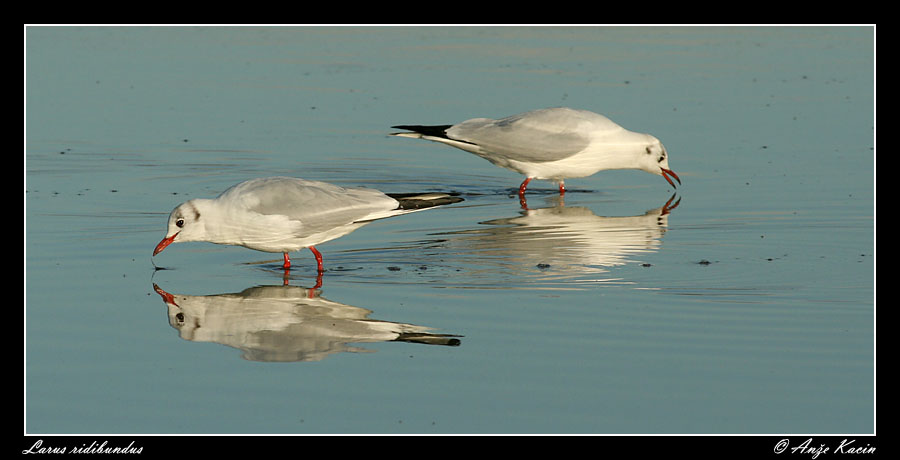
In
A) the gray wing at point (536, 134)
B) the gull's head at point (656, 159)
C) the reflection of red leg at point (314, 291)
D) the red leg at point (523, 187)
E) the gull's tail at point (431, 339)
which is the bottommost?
the gull's tail at point (431, 339)

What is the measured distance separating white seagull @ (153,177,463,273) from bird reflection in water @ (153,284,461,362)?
609 millimetres

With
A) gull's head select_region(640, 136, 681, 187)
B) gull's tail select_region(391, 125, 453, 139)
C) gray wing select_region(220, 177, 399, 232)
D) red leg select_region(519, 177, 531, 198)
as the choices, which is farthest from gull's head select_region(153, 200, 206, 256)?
gull's head select_region(640, 136, 681, 187)

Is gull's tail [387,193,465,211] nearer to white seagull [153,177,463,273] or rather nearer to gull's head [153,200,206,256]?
white seagull [153,177,463,273]

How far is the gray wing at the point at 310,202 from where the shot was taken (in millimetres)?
9789

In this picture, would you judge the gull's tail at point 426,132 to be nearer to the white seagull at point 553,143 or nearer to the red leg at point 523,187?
the white seagull at point 553,143

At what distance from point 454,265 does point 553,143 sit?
432 centimetres

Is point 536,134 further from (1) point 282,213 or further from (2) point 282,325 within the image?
(2) point 282,325

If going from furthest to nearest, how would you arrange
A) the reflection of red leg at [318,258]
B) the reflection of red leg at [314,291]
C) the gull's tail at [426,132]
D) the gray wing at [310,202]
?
the gull's tail at [426,132] → the reflection of red leg at [318,258] → the gray wing at [310,202] → the reflection of red leg at [314,291]

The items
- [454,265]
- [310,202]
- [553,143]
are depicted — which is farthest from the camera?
[553,143]

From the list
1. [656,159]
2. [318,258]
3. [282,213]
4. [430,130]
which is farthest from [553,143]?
[282,213]

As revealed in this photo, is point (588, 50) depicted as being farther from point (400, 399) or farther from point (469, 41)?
point (400, 399)

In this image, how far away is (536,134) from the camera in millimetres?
14164

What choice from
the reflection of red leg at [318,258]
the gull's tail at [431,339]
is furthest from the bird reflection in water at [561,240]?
the gull's tail at [431,339]

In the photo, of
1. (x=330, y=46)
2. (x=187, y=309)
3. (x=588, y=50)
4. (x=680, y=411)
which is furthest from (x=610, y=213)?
(x=330, y=46)
